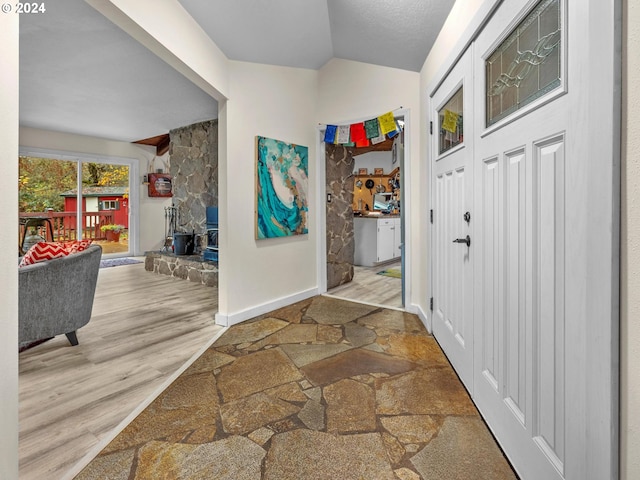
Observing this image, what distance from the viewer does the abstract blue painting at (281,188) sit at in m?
3.15

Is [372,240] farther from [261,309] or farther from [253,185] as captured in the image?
[253,185]

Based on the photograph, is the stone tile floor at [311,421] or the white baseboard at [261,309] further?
the white baseboard at [261,309]

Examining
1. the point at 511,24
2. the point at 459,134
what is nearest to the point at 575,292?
the point at 511,24

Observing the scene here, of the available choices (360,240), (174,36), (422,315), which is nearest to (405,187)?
(422,315)

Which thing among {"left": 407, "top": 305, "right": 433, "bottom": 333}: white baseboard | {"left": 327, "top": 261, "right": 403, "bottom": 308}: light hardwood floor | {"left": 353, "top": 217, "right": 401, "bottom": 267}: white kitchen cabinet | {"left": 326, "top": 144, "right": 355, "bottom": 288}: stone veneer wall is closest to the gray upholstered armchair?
{"left": 327, "top": 261, "right": 403, "bottom": 308}: light hardwood floor

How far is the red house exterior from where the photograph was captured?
6594 millimetres

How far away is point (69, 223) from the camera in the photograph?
662cm

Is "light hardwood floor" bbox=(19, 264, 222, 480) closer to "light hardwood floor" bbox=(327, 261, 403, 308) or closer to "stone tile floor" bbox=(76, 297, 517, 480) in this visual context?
"stone tile floor" bbox=(76, 297, 517, 480)

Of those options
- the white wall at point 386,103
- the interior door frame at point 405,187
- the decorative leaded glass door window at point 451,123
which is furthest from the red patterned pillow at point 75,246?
the decorative leaded glass door window at point 451,123

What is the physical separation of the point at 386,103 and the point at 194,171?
3.77 meters

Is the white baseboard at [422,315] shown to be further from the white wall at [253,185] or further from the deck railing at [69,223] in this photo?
the deck railing at [69,223]

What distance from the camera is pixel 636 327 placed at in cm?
70

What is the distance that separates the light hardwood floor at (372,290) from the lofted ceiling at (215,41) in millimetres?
2424

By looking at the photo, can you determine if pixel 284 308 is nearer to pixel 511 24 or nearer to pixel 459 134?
pixel 459 134
